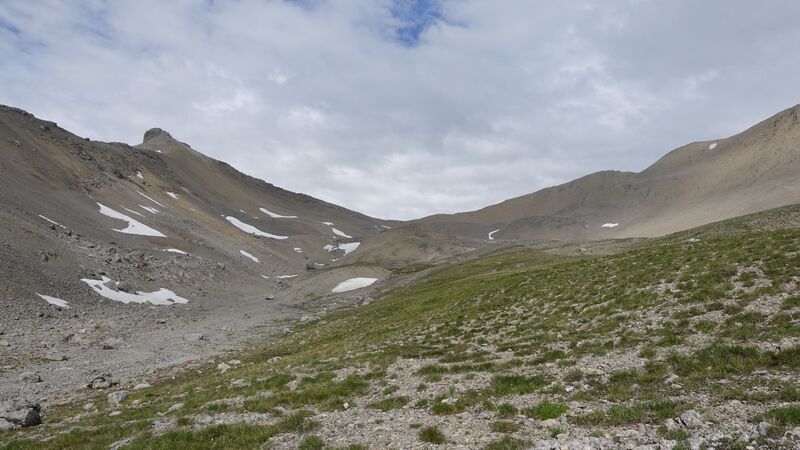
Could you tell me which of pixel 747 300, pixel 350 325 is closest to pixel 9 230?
pixel 350 325

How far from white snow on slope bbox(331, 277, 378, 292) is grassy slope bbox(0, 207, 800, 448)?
74002 mm

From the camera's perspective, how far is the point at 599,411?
13.9 meters

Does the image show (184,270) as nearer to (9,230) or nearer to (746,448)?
(9,230)

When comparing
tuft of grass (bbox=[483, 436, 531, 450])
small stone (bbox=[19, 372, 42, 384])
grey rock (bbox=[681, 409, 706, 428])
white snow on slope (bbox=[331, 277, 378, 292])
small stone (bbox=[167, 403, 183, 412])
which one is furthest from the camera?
white snow on slope (bbox=[331, 277, 378, 292])

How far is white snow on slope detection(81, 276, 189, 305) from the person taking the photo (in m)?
71.8

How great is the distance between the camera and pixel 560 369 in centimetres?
1930

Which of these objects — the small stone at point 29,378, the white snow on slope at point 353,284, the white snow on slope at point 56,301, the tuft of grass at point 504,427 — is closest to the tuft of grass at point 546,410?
the tuft of grass at point 504,427

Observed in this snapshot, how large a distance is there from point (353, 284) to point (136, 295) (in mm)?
47189

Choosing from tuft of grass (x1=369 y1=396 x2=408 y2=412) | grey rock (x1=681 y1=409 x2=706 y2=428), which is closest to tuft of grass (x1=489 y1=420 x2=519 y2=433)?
grey rock (x1=681 y1=409 x2=706 y2=428)

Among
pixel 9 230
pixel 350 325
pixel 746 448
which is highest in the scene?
pixel 9 230

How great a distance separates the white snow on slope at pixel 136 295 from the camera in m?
71.8

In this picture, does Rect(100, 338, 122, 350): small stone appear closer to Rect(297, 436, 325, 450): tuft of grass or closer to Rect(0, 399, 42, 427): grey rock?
Rect(0, 399, 42, 427): grey rock

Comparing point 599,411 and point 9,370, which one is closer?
point 599,411

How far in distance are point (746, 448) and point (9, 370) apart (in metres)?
41.4
